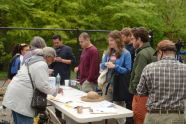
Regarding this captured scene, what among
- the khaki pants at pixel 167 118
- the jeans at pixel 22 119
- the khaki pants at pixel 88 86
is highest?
the khaki pants at pixel 167 118

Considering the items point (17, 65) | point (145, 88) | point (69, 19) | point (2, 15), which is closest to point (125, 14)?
point (69, 19)

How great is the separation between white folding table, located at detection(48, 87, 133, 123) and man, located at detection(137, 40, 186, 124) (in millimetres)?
641

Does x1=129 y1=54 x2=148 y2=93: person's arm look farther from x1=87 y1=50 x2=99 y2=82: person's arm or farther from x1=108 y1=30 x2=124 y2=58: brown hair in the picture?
x1=87 y1=50 x2=99 y2=82: person's arm

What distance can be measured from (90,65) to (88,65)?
A: 73mm

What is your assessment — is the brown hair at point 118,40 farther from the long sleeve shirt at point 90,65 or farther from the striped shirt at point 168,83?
the striped shirt at point 168,83

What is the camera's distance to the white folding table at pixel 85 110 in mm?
3387

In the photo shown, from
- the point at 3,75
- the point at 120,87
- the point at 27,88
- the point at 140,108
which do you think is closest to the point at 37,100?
the point at 27,88

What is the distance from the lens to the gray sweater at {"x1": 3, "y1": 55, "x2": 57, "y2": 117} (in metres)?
3.66

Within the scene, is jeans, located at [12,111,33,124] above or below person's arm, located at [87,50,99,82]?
below

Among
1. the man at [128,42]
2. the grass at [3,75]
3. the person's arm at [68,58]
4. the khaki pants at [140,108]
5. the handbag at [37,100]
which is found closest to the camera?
the handbag at [37,100]

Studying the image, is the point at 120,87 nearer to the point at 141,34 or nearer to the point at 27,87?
the point at 141,34

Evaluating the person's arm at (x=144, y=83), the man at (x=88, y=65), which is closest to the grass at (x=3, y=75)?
the man at (x=88, y=65)

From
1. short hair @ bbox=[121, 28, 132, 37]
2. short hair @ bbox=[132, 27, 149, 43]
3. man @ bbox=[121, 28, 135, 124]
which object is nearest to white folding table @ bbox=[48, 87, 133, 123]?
man @ bbox=[121, 28, 135, 124]

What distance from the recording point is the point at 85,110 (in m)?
3.69
